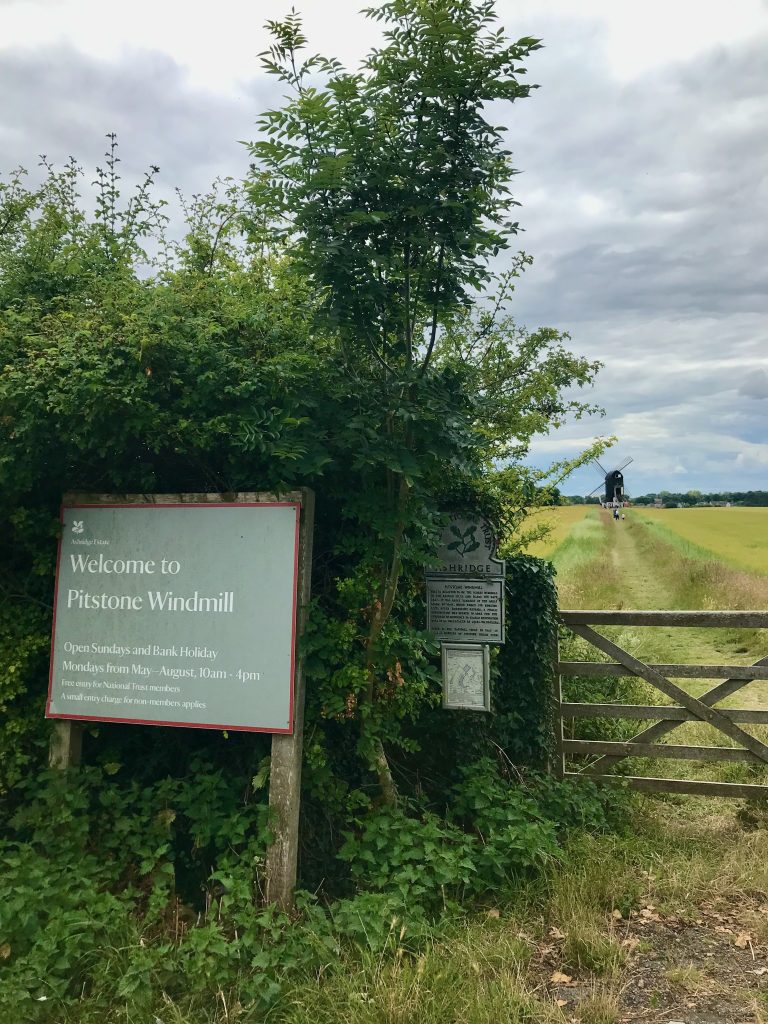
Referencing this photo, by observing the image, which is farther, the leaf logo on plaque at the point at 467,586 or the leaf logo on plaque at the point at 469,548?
the leaf logo on plaque at the point at 469,548

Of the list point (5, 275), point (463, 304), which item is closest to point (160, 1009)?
point (463, 304)

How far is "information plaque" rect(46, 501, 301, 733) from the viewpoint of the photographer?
473cm

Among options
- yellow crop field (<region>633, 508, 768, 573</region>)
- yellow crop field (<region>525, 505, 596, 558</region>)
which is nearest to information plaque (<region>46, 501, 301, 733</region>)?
yellow crop field (<region>525, 505, 596, 558</region>)

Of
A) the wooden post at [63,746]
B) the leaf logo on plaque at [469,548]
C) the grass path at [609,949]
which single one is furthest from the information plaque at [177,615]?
the leaf logo on plaque at [469,548]

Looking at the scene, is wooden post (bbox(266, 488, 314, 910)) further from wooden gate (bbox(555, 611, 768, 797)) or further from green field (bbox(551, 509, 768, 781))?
green field (bbox(551, 509, 768, 781))

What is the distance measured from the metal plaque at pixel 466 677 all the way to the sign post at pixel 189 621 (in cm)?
178

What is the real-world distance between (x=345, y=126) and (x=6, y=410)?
2.75 metres

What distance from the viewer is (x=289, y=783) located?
4609 mm

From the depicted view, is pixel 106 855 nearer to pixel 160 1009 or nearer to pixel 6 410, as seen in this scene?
pixel 160 1009

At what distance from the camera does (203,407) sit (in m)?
4.80

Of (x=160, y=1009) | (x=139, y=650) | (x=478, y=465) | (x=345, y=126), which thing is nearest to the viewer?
(x=160, y=1009)

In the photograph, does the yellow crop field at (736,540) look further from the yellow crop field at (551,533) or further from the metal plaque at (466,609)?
the metal plaque at (466,609)

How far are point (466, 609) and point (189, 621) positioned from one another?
2.40m

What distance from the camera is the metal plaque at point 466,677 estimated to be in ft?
19.9
